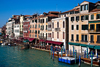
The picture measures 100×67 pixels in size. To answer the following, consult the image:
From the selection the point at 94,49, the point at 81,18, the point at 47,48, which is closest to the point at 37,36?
the point at 47,48

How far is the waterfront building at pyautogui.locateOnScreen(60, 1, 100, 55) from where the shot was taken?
109 ft

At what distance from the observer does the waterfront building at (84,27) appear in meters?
33.2

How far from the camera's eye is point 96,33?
32.7 metres

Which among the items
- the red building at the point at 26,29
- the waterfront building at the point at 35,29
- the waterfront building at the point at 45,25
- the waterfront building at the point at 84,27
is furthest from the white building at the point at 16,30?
the waterfront building at the point at 84,27

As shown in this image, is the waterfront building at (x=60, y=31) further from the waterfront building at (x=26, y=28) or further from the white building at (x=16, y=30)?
the white building at (x=16, y=30)

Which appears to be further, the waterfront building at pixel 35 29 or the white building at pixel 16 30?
the white building at pixel 16 30

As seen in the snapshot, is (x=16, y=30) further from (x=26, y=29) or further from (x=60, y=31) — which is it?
(x=60, y=31)

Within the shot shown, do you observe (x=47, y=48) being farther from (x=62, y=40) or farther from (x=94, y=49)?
(x=94, y=49)

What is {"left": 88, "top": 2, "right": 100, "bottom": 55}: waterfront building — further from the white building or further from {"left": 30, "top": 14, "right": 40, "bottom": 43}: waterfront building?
the white building

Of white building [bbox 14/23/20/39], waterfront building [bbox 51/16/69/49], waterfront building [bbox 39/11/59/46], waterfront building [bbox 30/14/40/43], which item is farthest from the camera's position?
white building [bbox 14/23/20/39]

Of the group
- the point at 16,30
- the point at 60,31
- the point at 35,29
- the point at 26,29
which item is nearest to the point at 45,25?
the point at 35,29

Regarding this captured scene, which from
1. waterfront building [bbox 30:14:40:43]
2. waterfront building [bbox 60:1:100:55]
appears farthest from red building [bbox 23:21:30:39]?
waterfront building [bbox 60:1:100:55]

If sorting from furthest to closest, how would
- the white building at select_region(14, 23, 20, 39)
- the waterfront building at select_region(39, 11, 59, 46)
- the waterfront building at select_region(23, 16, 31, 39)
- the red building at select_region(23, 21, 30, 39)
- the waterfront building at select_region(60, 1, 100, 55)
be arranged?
1. the white building at select_region(14, 23, 20, 39)
2. the red building at select_region(23, 21, 30, 39)
3. the waterfront building at select_region(23, 16, 31, 39)
4. the waterfront building at select_region(39, 11, 59, 46)
5. the waterfront building at select_region(60, 1, 100, 55)

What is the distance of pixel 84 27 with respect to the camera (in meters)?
36.1
